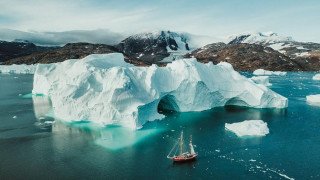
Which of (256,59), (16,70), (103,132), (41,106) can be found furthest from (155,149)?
(256,59)

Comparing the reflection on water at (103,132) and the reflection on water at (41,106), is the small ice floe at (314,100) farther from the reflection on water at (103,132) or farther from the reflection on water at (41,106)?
the reflection on water at (41,106)

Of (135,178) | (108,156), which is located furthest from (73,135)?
(135,178)

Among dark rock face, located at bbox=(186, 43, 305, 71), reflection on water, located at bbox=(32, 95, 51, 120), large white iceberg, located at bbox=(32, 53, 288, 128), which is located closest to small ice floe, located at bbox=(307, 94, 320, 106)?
large white iceberg, located at bbox=(32, 53, 288, 128)

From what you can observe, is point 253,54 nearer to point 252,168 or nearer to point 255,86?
point 255,86

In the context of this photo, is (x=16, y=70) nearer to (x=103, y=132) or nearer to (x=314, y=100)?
(x=103, y=132)

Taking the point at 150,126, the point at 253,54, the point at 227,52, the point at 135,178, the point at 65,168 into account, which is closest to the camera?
the point at 135,178

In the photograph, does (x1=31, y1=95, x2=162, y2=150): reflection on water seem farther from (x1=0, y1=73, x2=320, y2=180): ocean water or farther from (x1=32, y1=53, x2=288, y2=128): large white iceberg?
(x1=32, y1=53, x2=288, y2=128): large white iceberg
